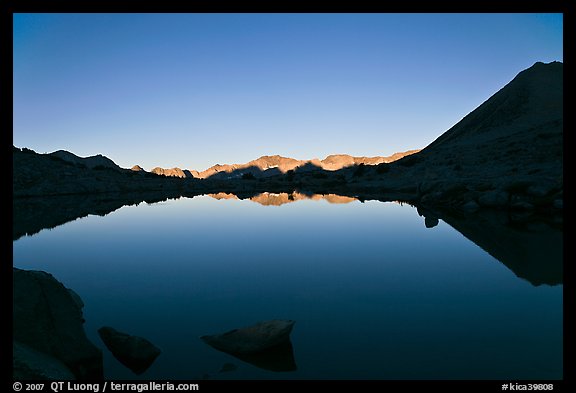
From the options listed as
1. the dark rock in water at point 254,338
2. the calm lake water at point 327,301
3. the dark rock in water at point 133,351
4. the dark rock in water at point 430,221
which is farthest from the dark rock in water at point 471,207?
the dark rock in water at point 133,351

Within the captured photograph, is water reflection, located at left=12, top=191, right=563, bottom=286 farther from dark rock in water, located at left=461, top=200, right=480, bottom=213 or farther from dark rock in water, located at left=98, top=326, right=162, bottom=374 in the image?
dark rock in water, located at left=98, top=326, right=162, bottom=374

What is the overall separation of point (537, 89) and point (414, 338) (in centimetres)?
14170

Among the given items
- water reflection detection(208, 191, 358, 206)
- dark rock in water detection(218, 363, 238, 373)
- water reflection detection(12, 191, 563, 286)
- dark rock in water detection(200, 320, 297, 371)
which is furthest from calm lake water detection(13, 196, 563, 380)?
water reflection detection(208, 191, 358, 206)

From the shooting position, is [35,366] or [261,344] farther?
[261,344]

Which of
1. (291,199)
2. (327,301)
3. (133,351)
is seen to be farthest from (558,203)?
(291,199)

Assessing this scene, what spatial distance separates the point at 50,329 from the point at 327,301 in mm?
7369

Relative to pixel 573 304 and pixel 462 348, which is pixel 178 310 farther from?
pixel 573 304

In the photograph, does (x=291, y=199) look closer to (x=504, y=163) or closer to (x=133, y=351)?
(x=504, y=163)

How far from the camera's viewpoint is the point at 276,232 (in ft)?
84.8

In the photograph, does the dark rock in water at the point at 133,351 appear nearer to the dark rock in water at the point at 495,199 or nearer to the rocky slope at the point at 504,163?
the rocky slope at the point at 504,163

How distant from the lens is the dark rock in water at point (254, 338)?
26.2 feet

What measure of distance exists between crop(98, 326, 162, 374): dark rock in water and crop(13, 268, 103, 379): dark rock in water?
492 mm

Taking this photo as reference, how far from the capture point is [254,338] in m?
8.07
